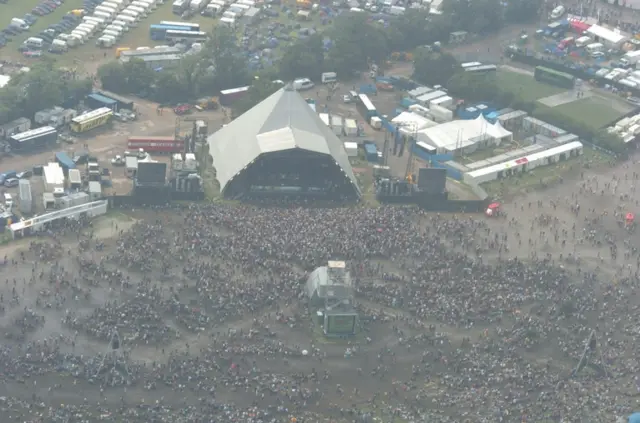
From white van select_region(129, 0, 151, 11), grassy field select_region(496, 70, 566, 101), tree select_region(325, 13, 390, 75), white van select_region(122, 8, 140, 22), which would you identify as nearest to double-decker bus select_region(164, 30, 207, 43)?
white van select_region(122, 8, 140, 22)

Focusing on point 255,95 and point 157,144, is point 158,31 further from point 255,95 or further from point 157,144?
point 157,144

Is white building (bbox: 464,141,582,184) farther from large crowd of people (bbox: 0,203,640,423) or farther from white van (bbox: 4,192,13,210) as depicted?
white van (bbox: 4,192,13,210)

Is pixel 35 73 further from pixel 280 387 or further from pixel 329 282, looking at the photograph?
pixel 280 387

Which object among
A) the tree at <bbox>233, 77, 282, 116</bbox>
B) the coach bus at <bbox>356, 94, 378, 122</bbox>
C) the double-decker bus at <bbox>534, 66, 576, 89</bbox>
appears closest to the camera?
the tree at <bbox>233, 77, 282, 116</bbox>

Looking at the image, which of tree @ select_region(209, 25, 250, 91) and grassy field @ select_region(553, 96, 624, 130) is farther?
grassy field @ select_region(553, 96, 624, 130)

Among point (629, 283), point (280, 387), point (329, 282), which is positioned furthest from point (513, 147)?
point (280, 387)

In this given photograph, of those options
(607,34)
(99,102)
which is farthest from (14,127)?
(607,34)
